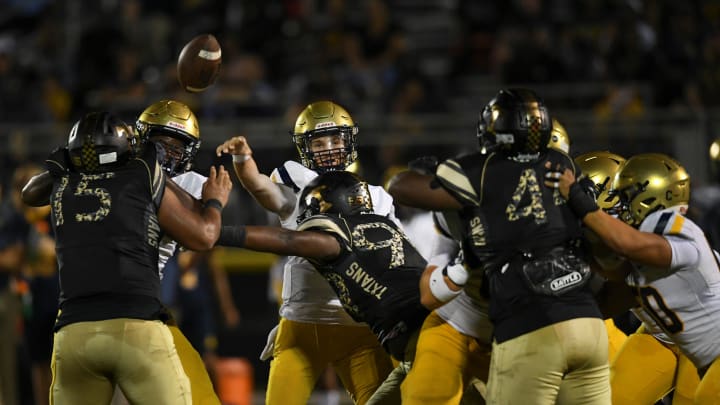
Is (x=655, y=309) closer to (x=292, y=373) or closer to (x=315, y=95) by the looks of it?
(x=292, y=373)

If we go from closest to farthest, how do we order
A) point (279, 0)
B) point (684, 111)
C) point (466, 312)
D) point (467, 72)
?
1. point (466, 312)
2. point (684, 111)
3. point (467, 72)
4. point (279, 0)

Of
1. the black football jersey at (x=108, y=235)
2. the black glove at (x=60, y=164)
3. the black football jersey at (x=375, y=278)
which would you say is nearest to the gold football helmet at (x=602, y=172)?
the black football jersey at (x=375, y=278)

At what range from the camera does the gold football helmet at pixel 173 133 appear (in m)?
5.82

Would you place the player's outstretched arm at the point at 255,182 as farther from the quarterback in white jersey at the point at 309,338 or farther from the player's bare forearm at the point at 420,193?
the player's bare forearm at the point at 420,193

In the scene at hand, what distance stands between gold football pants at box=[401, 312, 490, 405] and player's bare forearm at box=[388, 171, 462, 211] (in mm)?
687

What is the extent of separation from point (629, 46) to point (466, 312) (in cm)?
767

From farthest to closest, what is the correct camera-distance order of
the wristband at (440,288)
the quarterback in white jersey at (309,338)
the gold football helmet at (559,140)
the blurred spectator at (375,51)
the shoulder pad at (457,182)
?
the blurred spectator at (375,51) < the gold football helmet at (559,140) < the quarterback in white jersey at (309,338) < the wristband at (440,288) < the shoulder pad at (457,182)

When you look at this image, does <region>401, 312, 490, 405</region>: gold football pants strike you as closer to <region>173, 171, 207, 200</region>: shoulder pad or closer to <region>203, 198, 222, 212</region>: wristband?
<region>203, 198, 222, 212</region>: wristband

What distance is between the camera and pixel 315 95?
11.3 meters

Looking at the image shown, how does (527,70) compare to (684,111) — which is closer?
(684,111)

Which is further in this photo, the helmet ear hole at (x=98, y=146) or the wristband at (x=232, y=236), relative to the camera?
the wristband at (x=232, y=236)

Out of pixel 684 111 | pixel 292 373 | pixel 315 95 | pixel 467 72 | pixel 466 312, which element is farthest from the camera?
pixel 467 72

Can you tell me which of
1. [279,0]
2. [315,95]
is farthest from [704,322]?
[279,0]

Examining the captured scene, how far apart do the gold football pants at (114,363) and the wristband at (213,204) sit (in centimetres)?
56
